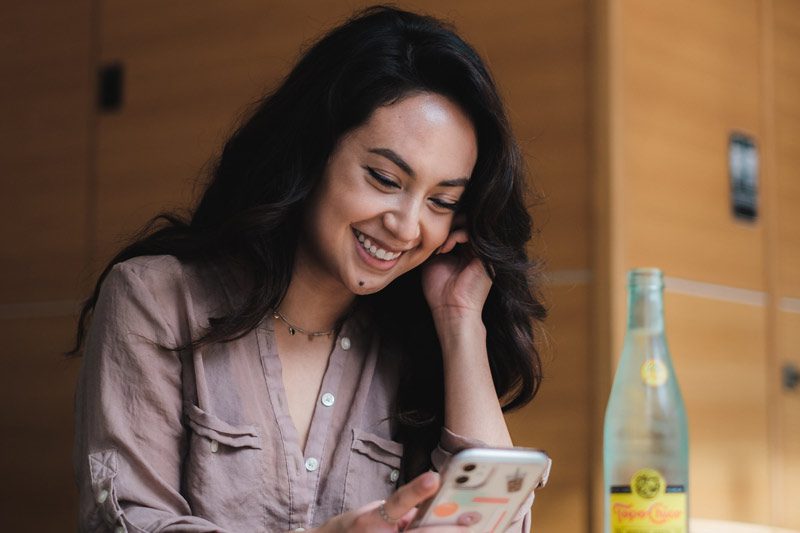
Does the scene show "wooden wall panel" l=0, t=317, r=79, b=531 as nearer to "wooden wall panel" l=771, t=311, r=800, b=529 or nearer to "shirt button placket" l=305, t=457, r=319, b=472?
"shirt button placket" l=305, t=457, r=319, b=472

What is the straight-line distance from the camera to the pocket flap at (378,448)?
1.71 m

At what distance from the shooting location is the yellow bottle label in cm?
142

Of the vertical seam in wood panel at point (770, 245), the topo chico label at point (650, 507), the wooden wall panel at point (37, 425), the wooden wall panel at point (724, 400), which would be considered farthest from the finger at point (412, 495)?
the wooden wall panel at point (37, 425)

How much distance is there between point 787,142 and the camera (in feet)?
10.1

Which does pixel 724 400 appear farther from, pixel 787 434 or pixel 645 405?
pixel 645 405

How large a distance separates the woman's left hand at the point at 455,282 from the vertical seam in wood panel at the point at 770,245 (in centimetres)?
138

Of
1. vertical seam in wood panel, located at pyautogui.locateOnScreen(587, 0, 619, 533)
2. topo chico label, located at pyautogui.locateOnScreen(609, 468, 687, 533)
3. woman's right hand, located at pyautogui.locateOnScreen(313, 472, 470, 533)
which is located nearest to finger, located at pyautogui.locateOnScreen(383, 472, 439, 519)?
woman's right hand, located at pyautogui.locateOnScreen(313, 472, 470, 533)

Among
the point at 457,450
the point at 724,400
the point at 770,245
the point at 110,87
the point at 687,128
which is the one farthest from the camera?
the point at 110,87

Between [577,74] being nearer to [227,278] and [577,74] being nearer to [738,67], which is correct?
[738,67]

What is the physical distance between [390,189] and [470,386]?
30 centimetres

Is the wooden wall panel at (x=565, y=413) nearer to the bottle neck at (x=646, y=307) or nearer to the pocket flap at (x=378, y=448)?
the pocket flap at (x=378, y=448)

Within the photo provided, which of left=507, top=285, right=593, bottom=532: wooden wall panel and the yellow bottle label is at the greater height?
the yellow bottle label

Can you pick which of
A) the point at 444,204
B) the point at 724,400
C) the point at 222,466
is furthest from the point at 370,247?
the point at 724,400

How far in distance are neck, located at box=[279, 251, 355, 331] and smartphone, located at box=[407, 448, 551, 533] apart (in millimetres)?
553
